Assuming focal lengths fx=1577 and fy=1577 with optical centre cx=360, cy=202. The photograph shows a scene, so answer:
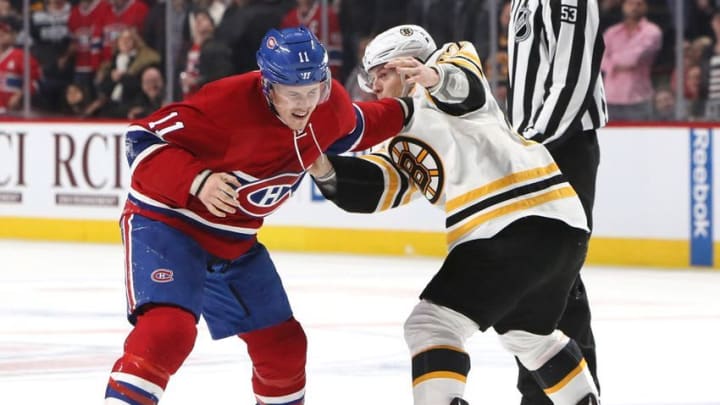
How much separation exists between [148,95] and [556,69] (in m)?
6.94

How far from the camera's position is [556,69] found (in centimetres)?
411

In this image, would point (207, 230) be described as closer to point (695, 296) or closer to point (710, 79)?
point (695, 296)

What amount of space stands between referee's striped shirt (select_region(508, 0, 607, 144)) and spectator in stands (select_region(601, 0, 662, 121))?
14.9 ft

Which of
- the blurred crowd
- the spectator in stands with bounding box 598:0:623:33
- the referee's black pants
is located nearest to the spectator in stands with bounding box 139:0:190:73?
the blurred crowd

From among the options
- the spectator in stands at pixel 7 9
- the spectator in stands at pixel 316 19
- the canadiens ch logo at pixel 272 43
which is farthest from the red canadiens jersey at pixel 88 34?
the canadiens ch logo at pixel 272 43

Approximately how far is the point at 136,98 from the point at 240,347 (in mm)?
5326

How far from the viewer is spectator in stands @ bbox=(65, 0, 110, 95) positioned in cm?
1117

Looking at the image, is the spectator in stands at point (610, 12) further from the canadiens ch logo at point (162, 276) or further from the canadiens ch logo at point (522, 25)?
the canadiens ch logo at point (162, 276)

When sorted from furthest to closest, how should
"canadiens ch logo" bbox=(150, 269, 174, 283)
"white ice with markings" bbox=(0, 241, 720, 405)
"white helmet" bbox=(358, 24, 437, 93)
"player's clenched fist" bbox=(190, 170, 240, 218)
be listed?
"white ice with markings" bbox=(0, 241, 720, 405) < "white helmet" bbox=(358, 24, 437, 93) < "canadiens ch logo" bbox=(150, 269, 174, 283) < "player's clenched fist" bbox=(190, 170, 240, 218)

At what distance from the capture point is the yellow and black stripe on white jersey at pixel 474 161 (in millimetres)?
3559

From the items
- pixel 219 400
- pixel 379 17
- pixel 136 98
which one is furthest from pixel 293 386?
pixel 136 98

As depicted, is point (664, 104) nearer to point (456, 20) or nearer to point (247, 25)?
point (456, 20)

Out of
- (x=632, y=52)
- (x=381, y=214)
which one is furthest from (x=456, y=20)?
(x=381, y=214)

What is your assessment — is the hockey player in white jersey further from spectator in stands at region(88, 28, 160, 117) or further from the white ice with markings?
spectator in stands at region(88, 28, 160, 117)
